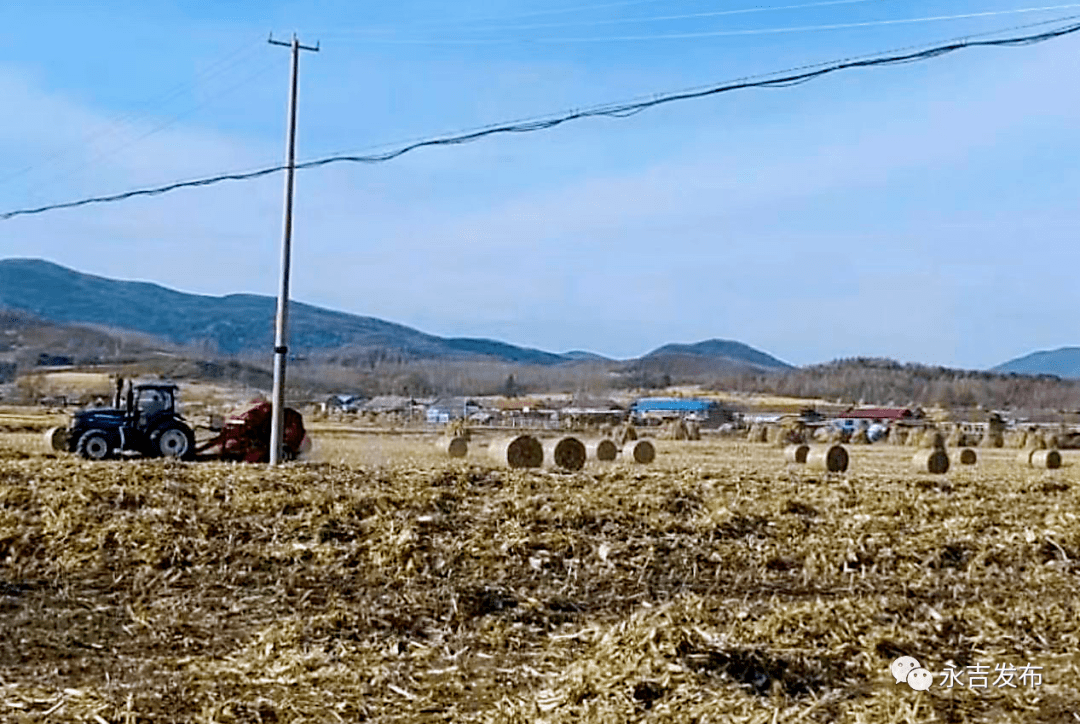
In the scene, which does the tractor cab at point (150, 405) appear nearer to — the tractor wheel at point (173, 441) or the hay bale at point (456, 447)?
the tractor wheel at point (173, 441)

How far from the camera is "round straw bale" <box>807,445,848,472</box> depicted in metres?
31.7

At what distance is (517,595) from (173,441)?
15.6 metres

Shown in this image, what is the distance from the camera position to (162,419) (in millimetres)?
24953

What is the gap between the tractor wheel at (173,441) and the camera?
24469 mm

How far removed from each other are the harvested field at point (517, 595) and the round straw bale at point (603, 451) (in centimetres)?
1715

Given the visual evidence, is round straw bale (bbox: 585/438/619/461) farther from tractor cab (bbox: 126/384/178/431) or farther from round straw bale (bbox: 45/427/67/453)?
round straw bale (bbox: 45/427/67/453)

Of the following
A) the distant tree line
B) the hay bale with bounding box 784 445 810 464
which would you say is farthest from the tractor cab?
the distant tree line

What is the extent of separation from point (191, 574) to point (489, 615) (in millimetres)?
2935

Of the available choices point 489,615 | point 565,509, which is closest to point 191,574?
point 489,615

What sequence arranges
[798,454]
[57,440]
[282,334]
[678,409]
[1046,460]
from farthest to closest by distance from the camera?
[678,409]
[1046,460]
[798,454]
[57,440]
[282,334]

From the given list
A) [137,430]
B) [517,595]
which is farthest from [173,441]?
[517,595]

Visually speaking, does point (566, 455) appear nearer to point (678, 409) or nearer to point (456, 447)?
point (456, 447)

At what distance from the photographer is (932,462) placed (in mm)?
33625

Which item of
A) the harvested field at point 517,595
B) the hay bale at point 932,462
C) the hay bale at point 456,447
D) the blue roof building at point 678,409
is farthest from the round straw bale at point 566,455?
the blue roof building at point 678,409
